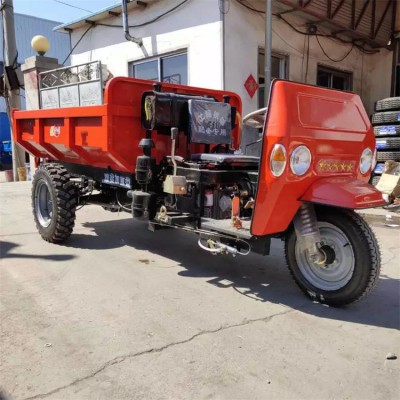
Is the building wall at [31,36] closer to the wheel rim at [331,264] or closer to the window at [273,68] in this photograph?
the window at [273,68]

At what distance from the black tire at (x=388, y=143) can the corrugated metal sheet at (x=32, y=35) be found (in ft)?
81.9

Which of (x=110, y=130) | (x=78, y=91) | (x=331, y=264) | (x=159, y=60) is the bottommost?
(x=331, y=264)

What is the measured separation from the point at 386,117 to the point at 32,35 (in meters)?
27.6

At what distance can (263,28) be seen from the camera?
992cm

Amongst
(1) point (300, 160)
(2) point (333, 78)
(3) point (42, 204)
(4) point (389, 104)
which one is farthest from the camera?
(2) point (333, 78)

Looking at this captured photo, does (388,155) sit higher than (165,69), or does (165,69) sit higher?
(165,69)

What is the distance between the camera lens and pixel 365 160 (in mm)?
4090

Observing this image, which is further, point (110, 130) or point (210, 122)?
point (210, 122)

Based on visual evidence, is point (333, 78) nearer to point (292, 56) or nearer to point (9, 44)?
point (292, 56)

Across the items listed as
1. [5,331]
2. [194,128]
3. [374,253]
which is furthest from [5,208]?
[374,253]

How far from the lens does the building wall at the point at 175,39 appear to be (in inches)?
366

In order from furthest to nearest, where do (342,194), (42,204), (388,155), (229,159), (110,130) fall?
(388,155), (42,204), (110,130), (229,159), (342,194)

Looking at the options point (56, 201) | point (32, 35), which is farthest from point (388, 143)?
point (32, 35)

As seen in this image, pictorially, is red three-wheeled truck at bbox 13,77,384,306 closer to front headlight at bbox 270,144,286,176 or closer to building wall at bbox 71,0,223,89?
front headlight at bbox 270,144,286,176
